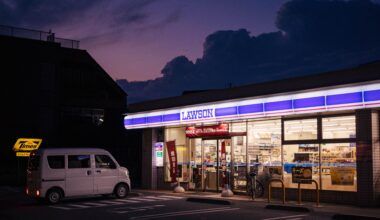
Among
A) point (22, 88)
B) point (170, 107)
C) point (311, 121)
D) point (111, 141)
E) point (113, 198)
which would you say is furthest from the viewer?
point (111, 141)

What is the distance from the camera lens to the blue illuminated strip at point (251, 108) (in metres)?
19.8

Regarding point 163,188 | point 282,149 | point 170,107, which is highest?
point 170,107

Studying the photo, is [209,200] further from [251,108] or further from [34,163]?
[34,163]

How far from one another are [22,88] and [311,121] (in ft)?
94.0

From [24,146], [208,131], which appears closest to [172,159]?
[208,131]

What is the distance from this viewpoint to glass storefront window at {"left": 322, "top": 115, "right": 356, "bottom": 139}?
715 inches

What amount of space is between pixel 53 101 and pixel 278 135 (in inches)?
1060

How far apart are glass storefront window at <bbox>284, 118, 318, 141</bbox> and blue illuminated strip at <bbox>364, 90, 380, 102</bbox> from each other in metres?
3.54

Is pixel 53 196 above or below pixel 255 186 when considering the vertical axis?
below

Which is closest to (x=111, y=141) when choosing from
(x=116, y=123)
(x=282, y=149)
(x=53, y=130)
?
(x=116, y=123)

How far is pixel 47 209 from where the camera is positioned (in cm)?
1822

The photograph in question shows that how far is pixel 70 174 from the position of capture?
2030cm

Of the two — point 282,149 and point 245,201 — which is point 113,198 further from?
point 282,149

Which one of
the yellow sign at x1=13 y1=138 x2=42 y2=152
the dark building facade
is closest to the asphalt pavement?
the yellow sign at x1=13 y1=138 x2=42 y2=152
